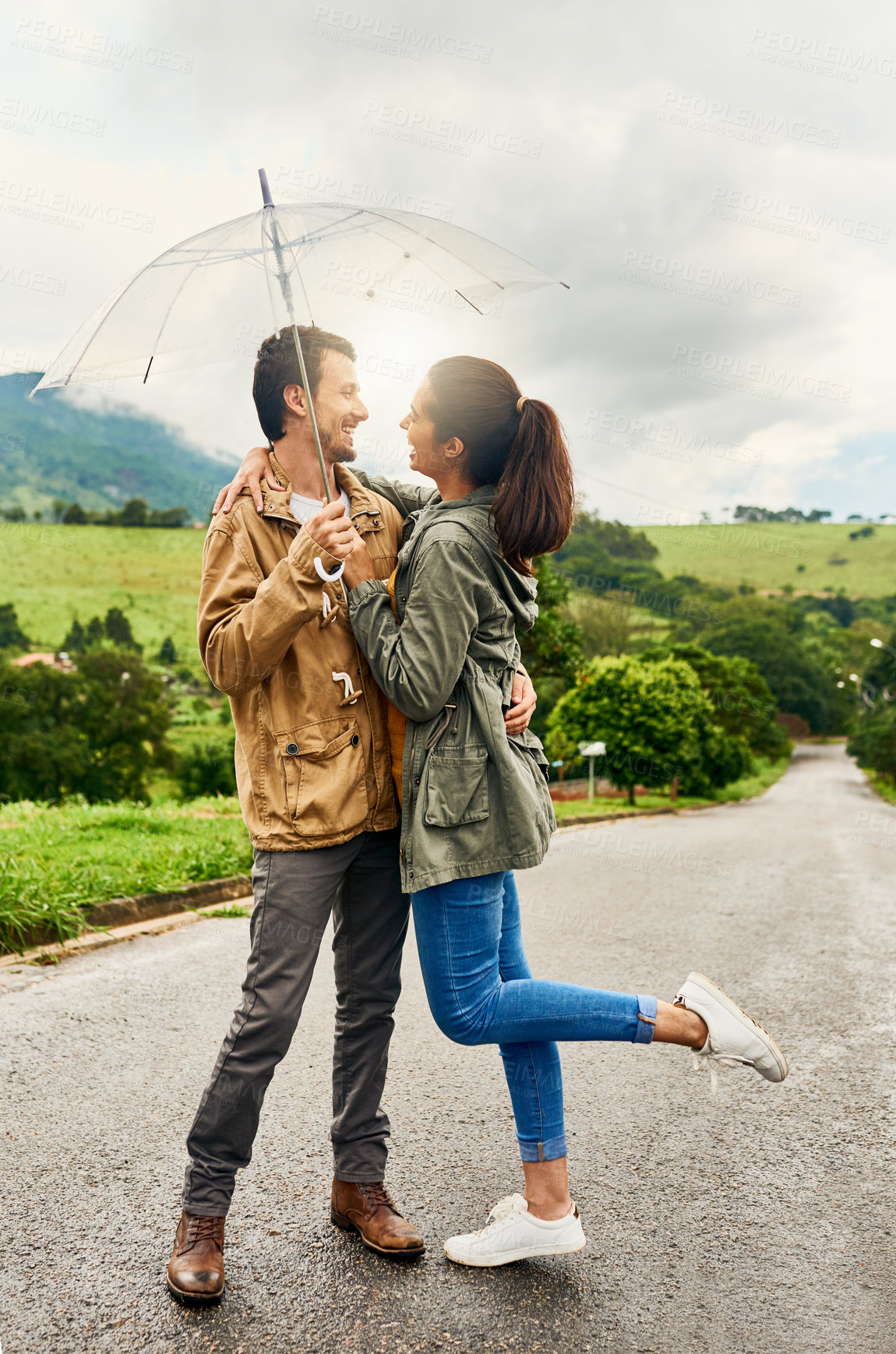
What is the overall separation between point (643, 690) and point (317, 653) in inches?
1179

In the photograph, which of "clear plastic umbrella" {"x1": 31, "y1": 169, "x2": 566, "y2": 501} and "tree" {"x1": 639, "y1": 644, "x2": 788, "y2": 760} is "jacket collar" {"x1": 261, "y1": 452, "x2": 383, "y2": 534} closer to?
"clear plastic umbrella" {"x1": 31, "y1": 169, "x2": 566, "y2": 501}

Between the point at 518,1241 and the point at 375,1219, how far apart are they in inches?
14.6

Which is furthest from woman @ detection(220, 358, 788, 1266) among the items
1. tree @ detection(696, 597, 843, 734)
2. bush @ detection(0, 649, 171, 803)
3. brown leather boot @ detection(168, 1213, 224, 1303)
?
tree @ detection(696, 597, 843, 734)

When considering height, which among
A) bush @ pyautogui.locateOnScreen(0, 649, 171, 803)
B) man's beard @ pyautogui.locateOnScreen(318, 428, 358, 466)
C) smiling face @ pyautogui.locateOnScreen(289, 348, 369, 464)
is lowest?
bush @ pyautogui.locateOnScreen(0, 649, 171, 803)

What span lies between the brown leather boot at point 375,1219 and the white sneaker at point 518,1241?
0.11m

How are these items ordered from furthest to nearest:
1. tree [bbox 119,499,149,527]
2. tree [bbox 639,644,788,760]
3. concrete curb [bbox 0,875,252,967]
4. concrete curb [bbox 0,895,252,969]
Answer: tree [bbox 119,499,149,527] < tree [bbox 639,644,788,760] < concrete curb [bbox 0,875,252,967] < concrete curb [bbox 0,895,252,969]

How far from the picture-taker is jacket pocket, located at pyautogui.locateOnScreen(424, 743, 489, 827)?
225 centimetres

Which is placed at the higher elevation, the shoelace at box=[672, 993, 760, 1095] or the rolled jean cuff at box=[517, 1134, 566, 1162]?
the shoelace at box=[672, 993, 760, 1095]

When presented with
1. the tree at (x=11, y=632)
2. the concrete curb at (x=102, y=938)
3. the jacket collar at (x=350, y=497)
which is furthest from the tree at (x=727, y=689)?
the tree at (x=11, y=632)

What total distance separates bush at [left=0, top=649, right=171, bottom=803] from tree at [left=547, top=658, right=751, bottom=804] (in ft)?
78.7

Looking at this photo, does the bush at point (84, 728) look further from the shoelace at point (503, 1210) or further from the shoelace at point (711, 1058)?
the shoelace at point (711, 1058)

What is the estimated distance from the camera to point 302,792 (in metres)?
2.33

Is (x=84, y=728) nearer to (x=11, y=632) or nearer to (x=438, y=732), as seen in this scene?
(x=11, y=632)

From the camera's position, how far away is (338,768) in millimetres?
2381
